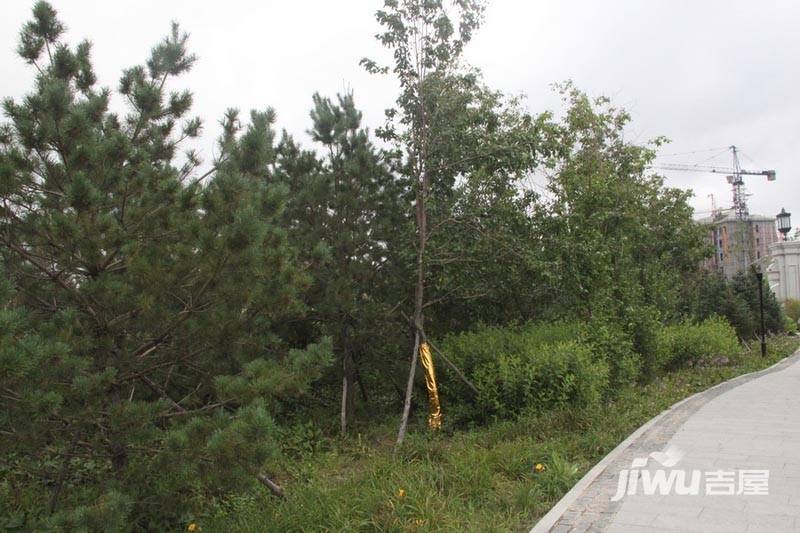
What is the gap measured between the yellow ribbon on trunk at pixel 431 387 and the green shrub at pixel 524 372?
1.64 ft

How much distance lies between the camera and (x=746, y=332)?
19375 millimetres

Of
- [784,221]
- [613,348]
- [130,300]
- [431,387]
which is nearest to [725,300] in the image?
[784,221]

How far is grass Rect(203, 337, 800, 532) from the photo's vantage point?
466 cm

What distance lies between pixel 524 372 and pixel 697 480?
9.41ft

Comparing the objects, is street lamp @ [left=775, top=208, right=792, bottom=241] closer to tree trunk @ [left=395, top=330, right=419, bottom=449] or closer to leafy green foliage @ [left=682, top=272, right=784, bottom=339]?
leafy green foliage @ [left=682, top=272, right=784, bottom=339]

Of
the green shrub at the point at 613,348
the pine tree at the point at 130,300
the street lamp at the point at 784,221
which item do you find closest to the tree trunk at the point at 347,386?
the pine tree at the point at 130,300

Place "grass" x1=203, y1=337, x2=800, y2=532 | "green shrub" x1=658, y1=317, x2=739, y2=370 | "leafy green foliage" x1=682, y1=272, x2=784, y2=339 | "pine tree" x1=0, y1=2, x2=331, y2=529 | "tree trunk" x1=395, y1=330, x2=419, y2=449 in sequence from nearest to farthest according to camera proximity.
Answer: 1. "pine tree" x1=0, y1=2, x2=331, y2=529
2. "grass" x1=203, y1=337, x2=800, y2=532
3. "tree trunk" x1=395, y1=330, x2=419, y2=449
4. "green shrub" x1=658, y1=317, x2=739, y2=370
5. "leafy green foliage" x1=682, y1=272, x2=784, y2=339

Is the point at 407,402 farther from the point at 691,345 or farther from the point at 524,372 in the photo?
the point at 691,345

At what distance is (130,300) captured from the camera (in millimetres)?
4590

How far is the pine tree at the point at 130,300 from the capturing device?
4.17 m

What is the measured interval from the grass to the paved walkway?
0.28 m

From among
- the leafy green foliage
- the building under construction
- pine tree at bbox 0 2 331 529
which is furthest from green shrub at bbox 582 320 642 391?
the building under construction

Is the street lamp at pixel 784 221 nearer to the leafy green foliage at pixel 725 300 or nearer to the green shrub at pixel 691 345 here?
the leafy green foliage at pixel 725 300

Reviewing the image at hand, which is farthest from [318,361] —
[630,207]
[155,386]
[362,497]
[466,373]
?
[630,207]
